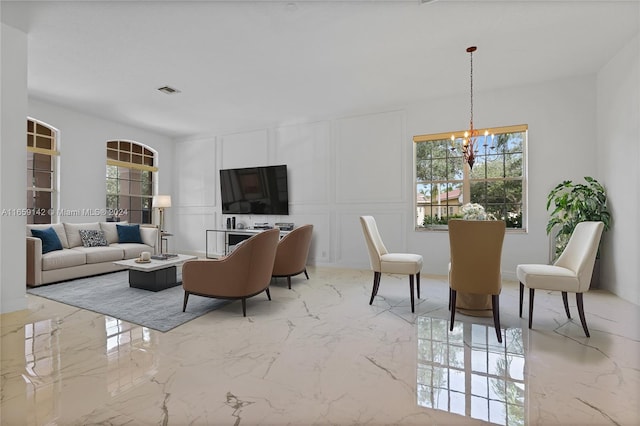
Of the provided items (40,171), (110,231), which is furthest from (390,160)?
(40,171)

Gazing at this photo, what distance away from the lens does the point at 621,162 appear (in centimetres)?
352

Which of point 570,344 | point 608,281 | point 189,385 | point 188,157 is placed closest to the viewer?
point 189,385

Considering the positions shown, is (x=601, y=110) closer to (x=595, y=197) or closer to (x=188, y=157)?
(x=595, y=197)

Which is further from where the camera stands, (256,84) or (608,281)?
(256,84)

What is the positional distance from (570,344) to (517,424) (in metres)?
1.28

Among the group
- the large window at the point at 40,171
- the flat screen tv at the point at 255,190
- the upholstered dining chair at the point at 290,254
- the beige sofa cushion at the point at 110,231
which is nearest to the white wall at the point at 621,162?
the upholstered dining chair at the point at 290,254

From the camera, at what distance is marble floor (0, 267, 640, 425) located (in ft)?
4.95

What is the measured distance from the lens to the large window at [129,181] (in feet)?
20.0

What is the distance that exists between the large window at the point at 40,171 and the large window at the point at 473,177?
6116 millimetres

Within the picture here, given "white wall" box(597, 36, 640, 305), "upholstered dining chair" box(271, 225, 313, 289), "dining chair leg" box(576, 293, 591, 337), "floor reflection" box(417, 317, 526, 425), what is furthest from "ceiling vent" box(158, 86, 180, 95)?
"white wall" box(597, 36, 640, 305)

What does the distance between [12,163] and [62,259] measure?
1688mm

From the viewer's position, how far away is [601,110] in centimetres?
396

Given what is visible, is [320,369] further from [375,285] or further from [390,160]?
[390,160]

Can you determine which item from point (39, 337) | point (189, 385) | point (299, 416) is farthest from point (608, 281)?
point (39, 337)
